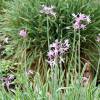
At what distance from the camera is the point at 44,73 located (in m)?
4.14

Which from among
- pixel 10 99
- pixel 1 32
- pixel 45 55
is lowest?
pixel 10 99

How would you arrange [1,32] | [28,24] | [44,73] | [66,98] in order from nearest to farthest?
1. [66,98]
2. [44,73]
3. [28,24]
4. [1,32]

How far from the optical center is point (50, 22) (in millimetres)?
4301

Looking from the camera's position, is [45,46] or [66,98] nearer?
[66,98]

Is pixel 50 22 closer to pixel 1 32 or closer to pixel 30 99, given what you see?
pixel 1 32

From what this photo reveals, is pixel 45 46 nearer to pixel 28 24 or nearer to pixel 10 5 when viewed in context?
pixel 28 24

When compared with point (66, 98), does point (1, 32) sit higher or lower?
higher

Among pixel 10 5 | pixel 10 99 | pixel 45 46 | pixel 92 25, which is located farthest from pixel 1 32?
pixel 10 99

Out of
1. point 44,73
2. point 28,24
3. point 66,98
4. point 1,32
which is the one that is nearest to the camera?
point 66,98

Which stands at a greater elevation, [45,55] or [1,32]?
[1,32]

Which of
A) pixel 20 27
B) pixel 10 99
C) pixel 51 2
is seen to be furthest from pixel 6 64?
pixel 10 99

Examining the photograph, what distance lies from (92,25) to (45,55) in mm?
678

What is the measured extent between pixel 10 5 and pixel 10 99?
2.38 metres

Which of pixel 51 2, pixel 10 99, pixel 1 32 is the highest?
pixel 51 2
